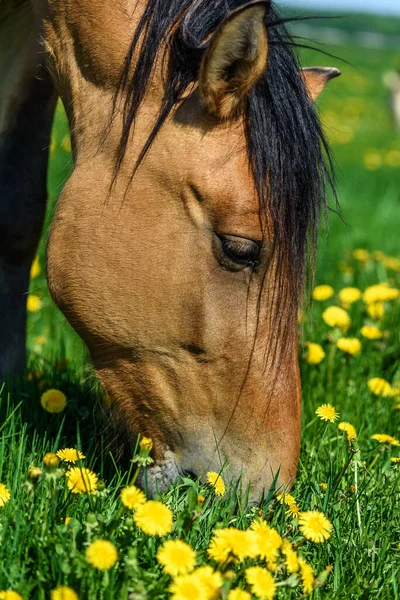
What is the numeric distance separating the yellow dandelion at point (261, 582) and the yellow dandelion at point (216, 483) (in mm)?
425

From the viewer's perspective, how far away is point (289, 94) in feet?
7.79

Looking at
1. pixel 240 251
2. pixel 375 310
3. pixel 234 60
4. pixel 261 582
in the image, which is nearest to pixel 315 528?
pixel 261 582

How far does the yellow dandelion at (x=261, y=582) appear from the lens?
1669 millimetres

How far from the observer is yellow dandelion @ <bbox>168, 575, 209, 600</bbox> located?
5.12 feet

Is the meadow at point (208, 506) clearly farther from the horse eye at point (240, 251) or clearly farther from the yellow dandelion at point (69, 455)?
the horse eye at point (240, 251)

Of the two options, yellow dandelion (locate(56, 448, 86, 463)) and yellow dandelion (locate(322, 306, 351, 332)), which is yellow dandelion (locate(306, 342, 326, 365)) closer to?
yellow dandelion (locate(322, 306, 351, 332))

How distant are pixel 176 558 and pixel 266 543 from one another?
9.1 inches

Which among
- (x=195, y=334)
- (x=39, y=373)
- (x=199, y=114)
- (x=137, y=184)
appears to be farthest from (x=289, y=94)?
(x=39, y=373)

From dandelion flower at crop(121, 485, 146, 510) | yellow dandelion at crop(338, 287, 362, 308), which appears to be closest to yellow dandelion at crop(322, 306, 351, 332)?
yellow dandelion at crop(338, 287, 362, 308)

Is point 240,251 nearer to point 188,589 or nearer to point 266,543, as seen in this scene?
point 266,543

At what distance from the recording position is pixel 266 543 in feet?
5.84

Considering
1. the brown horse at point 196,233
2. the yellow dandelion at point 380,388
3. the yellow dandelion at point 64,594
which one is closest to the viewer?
the yellow dandelion at point 64,594

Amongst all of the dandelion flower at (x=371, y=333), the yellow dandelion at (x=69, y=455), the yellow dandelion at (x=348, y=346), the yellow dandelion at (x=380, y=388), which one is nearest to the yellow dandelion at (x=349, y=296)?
the dandelion flower at (x=371, y=333)

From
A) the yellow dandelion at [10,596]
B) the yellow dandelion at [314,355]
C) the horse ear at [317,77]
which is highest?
the horse ear at [317,77]
